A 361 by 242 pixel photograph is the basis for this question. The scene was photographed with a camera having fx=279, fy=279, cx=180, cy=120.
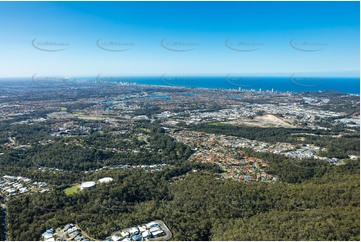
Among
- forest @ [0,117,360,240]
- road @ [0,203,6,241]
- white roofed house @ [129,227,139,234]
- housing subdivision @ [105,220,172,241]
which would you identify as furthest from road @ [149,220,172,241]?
road @ [0,203,6,241]

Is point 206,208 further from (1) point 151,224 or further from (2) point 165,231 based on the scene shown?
(1) point 151,224

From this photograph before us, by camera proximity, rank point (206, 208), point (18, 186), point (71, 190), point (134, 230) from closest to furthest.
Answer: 1. point (134, 230)
2. point (206, 208)
3. point (71, 190)
4. point (18, 186)

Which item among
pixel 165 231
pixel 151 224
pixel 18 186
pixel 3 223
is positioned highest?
pixel 151 224

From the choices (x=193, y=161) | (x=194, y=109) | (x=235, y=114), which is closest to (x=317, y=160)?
(x=193, y=161)

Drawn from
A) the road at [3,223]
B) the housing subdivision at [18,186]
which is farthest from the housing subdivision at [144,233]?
the housing subdivision at [18,186]

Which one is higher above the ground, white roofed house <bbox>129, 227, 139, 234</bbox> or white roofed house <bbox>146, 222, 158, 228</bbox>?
white roofed house <bbox>146, 222, 158, 228</bbox>

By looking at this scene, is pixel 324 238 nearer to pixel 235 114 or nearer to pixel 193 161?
pixel 193 161

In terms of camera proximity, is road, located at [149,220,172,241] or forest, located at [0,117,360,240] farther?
forest, located at [0,117,360,240]

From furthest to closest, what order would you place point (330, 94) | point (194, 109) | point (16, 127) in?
point (330, 94), point (194, 109), point (16, 127)

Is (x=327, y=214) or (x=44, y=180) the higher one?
(x=327, y=214)

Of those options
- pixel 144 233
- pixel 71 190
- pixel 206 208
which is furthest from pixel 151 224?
pixel 71 190

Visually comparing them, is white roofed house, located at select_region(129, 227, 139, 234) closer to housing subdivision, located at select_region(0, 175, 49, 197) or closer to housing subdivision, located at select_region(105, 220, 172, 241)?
housing subdivision, located at select_region(105, 220, 172, 241)
